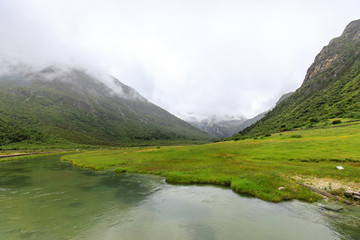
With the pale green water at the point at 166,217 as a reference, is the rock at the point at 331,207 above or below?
above

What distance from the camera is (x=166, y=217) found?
1888 centimetres

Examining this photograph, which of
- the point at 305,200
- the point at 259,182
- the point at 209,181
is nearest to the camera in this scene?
the point at 305,200

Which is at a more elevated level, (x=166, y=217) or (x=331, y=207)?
(x=331, y=207)

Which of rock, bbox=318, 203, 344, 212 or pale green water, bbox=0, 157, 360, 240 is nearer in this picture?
pale green water, bbox=0, 157, 360, 240

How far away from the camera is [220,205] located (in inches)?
857

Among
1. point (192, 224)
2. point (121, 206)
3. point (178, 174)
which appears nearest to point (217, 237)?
point (192, 224)

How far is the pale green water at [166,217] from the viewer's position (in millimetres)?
15070

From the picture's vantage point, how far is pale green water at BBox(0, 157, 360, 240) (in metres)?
15.1

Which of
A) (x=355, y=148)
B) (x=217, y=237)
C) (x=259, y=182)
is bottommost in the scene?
(x=217, y=237)

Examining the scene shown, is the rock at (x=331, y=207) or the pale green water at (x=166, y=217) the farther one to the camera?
the rock at (x=331, y=207)

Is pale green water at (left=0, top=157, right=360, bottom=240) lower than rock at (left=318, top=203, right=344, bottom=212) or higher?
lower

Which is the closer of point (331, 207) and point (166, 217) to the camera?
point (166, 217)

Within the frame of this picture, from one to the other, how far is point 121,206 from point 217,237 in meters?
12.8

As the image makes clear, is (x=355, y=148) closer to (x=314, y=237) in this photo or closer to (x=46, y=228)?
(x=314, y=237)
